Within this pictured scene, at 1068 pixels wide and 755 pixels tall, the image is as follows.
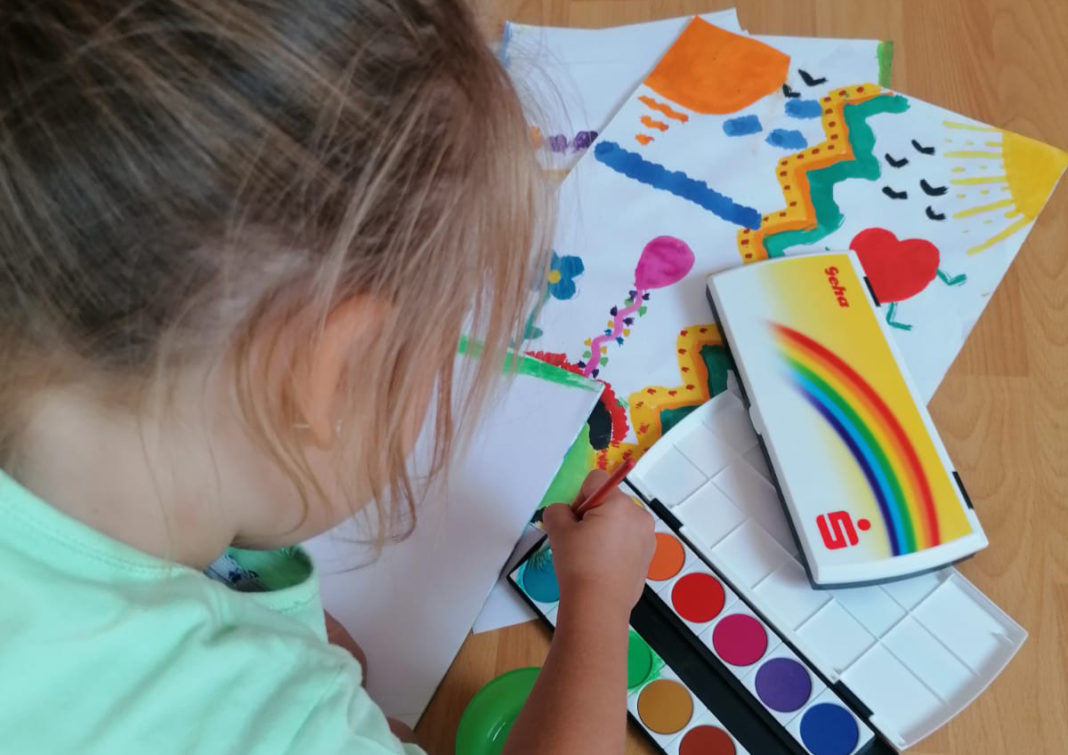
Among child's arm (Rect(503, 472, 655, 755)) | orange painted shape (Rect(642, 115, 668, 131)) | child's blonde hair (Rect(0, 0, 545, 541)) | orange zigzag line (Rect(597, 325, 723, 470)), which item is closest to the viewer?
child's blonde hair (Rect(0, 0, 545, 541))

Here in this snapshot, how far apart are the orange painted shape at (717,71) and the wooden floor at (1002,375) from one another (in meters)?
0.04

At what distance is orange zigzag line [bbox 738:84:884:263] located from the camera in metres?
0.65

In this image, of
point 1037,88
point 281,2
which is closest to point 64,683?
point 281,2

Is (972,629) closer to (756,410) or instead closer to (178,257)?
(756,410)

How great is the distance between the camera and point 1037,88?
71cm

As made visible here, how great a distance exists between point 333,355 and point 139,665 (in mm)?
135

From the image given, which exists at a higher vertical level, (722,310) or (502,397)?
(722,310)

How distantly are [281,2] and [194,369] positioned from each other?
0.12m

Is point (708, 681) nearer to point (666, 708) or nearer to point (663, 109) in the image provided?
point (666, 708)

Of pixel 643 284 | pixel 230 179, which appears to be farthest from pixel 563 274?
pixel 230 179

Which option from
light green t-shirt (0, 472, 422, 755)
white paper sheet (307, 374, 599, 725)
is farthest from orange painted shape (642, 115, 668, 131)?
light green t-shirt (0, 472, 422, 755)

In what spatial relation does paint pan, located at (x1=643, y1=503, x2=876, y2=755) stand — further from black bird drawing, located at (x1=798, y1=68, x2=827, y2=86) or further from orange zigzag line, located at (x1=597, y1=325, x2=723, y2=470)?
black bird drawing, located at (x1=798, y1=68, x2=827, y2=86)

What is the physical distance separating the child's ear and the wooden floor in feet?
0.51

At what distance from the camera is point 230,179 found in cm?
29
